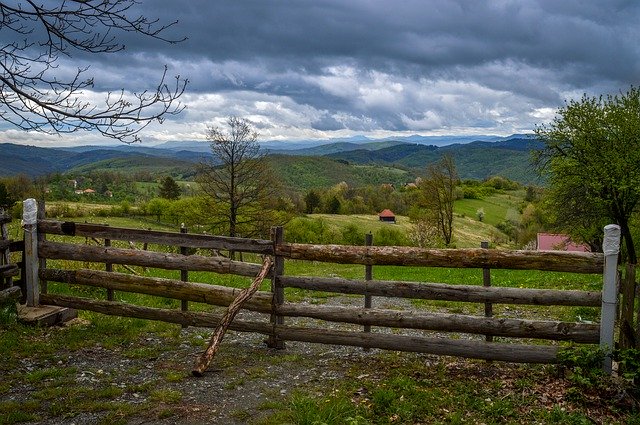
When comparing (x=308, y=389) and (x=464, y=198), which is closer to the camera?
(x=308, y=389)

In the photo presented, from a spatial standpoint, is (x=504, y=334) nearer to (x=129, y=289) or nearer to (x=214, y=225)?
(x=129, y=289)

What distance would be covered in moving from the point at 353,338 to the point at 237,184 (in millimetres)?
29362

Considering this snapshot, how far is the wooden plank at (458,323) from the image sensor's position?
805cm

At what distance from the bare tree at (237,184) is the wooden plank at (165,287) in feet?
80.9

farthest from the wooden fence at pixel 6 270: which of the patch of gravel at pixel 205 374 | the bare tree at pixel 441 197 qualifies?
the bare tree at pixel 441 197

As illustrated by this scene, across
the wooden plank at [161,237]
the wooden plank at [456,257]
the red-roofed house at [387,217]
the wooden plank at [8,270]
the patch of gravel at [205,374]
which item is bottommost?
the red-roofed house at [387,217]

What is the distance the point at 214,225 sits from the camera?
3622cm

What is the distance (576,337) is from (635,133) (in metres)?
33.0

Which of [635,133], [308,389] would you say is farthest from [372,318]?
[635,133]

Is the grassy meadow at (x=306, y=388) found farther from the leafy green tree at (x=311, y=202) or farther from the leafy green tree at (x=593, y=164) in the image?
the leafy green tree at (x=311, y=202)

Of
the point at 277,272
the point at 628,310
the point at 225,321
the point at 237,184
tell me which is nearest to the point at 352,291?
the point at 277,272

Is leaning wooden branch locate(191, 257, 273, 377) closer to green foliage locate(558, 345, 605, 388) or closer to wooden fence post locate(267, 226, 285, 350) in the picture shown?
wooden fence post locate(267, 226, 285, 350)

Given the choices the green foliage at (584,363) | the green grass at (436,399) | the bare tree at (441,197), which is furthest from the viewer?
the bare tree at (441,197)

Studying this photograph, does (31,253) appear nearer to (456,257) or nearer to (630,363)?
(456,257)
